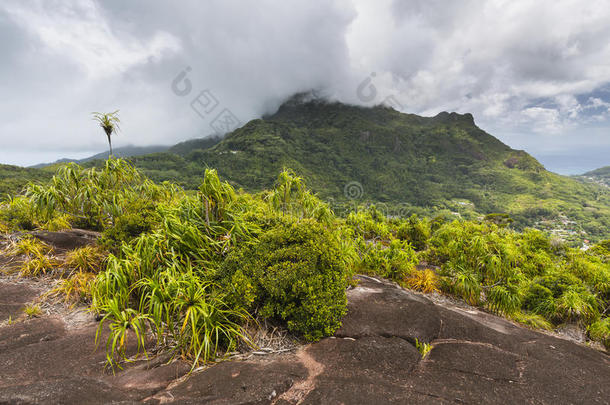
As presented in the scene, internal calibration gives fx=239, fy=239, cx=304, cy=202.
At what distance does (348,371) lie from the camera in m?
3.20

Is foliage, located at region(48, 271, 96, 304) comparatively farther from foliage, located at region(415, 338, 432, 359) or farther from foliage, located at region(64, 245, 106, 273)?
foliage, located at region(415, 338, 432, 359)

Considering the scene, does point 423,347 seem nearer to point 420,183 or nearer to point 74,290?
point 74,290

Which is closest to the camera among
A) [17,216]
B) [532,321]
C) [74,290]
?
[74,290]

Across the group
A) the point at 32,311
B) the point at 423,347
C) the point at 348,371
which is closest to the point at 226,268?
the point at 348,371

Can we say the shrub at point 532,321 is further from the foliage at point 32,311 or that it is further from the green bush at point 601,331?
the foliage at point 32,311

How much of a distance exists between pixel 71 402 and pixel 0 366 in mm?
1806

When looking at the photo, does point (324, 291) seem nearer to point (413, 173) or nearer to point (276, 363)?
point (276, 363)

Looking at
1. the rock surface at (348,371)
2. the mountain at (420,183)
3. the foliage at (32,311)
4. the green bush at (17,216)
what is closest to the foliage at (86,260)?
the foliage at (32,311)

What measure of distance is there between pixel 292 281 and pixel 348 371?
4.70 feet

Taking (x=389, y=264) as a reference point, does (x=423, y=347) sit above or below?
below

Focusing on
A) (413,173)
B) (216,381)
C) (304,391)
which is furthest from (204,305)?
(413,173)

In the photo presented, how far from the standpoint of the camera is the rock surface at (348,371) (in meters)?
2.66

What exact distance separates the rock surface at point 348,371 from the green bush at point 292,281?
1.31ft

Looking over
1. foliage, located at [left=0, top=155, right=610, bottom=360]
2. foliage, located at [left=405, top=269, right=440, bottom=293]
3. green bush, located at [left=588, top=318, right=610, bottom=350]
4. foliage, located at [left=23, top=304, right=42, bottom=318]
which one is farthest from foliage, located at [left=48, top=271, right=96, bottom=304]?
green bush, located at [left=588, top=318, right=610, bottom=350]
